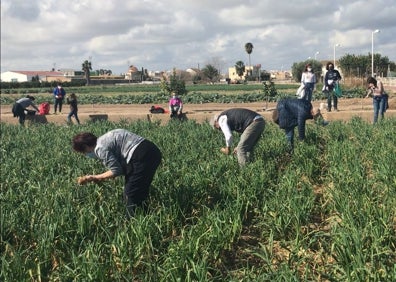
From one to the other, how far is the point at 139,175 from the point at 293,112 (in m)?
3.63

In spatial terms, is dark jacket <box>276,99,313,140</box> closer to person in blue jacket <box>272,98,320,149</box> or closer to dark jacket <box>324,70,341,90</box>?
person in blue jacket <box>272,98,320,149</box>

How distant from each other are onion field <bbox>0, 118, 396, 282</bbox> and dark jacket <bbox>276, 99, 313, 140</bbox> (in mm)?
779

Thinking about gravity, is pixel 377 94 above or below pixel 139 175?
above

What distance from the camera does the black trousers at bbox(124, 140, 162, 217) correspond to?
431 cm

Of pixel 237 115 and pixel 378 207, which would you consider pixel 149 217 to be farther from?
pixel 237 115

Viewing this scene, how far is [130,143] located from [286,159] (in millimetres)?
3151

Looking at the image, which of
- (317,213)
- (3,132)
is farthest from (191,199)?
(3,132)

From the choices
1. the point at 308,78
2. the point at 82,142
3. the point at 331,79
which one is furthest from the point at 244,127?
the point at 331,79

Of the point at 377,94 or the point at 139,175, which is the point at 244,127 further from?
the point at 377,94

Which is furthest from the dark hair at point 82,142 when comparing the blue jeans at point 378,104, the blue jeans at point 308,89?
the blue jeans at point 308,89

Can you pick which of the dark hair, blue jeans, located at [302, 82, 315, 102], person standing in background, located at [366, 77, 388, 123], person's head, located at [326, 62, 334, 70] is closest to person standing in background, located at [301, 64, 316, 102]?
blue jeans, located at [302, 82, 315, 102]

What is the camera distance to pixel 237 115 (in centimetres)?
616

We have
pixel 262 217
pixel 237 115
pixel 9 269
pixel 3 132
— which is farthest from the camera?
pixel 3 132

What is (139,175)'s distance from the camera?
4320 mm
